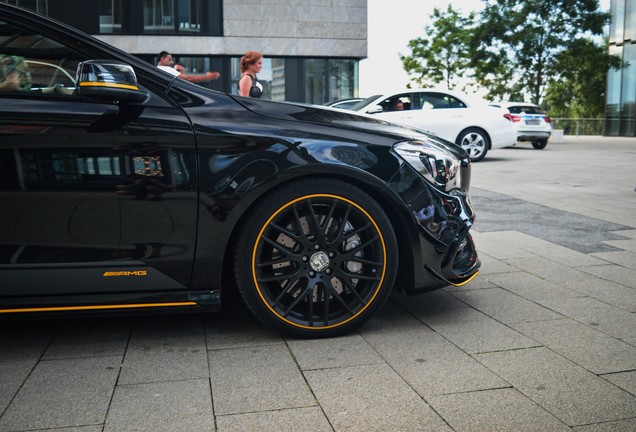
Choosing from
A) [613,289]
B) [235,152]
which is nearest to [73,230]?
[235,152]

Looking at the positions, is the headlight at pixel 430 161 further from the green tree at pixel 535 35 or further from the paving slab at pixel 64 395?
the green tree at pixel 535 35

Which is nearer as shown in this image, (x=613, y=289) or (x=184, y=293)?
(x=184, y=293)

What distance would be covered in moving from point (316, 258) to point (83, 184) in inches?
46.3

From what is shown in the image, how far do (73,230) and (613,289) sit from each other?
11.4 feet

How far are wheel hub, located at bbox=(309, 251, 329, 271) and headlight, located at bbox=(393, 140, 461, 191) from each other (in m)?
0.67

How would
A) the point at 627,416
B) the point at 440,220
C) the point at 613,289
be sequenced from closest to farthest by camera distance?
the point at 627,416 → the point at 440,220 → the point at 613,289

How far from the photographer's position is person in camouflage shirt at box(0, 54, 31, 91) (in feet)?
11.2

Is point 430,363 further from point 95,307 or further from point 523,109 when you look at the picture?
point 523,109

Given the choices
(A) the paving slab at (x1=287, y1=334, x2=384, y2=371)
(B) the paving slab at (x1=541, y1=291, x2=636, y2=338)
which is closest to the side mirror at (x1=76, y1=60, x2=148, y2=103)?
(A) the paving slab at (x1=287, y1=334, x2=384, y2=371)

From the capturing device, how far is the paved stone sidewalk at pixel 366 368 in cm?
280

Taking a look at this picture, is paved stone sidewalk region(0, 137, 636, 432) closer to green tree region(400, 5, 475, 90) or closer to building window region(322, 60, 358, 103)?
building window region(322, 60, 358, 103)

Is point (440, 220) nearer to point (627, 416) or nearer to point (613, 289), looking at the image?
point (627, 416)

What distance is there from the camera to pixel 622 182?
12.2 meters

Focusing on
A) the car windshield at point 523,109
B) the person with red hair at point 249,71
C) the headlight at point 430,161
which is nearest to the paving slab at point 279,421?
the headlight at point 430,161
